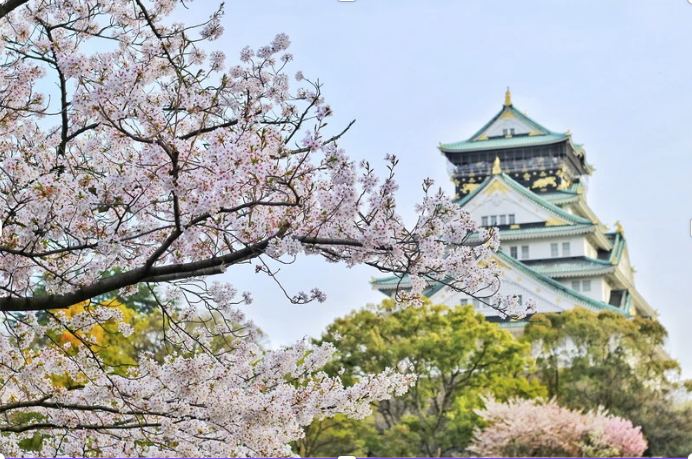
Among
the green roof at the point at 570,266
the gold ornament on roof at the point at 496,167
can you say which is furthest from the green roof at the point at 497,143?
the green roof at the point at 570,266

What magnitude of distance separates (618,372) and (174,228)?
1801cm

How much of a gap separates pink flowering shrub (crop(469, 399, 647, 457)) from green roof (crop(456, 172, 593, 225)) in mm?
16446

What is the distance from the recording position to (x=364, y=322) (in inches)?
785

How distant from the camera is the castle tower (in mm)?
31094

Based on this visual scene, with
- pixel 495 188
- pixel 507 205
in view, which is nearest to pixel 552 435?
pixel 507 205

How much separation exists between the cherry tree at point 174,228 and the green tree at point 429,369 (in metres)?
13.8

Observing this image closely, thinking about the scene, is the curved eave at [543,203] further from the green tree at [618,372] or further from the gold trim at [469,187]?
the green tree at [618,372]

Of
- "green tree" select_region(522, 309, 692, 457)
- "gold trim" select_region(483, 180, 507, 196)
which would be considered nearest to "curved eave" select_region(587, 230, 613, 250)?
"gold trim" select_region(483, 180, 507, 196)

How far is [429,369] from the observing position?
19547 mm

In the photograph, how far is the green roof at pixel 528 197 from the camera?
33.2 meters

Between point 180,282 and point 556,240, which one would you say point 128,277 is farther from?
point 556,240

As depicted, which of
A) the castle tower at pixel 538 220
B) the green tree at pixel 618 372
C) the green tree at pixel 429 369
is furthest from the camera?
the castle tower at pixel 538 220

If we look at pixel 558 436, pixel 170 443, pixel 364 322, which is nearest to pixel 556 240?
pixel 364 322

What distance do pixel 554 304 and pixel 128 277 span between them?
2813 cm
